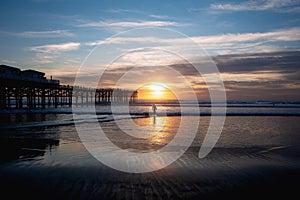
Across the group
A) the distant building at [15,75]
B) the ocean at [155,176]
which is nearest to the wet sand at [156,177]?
the ocean at [155,176]

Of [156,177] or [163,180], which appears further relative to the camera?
[156,177]

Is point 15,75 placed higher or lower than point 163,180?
higher

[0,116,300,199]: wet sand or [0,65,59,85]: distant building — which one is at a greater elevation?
[0,65,59,85]: distant building

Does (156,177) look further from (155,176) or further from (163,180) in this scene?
(163,180)

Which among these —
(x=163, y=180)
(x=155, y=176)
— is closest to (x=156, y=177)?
(x=155, y=176)

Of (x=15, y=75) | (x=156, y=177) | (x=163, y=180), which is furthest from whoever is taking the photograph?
(x=15, y=75)

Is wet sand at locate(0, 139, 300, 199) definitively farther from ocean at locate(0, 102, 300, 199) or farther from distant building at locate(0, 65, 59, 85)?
distant building at locate(0, 65, 59, 85)

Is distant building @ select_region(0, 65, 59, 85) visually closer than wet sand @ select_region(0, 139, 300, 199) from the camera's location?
No

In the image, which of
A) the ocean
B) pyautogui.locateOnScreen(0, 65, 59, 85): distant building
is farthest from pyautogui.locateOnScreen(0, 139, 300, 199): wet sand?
pyautogui.locateOnScreen(0, 65, 59, 85): distant building

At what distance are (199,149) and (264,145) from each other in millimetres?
2925

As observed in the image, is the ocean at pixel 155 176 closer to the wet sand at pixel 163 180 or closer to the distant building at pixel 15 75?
the wet sand at pixel 163 180

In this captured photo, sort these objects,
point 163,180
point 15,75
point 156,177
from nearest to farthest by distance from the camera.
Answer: point 163,180, point 156,177, point 15,75

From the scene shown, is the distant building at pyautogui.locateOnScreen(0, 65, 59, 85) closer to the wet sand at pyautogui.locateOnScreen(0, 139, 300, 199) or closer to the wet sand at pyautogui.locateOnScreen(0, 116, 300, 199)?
the wet sand at pyautogui.locateOnScreen(0, 116, 300, 199)

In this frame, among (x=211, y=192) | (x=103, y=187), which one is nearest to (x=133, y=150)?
(x=103, y=187)
